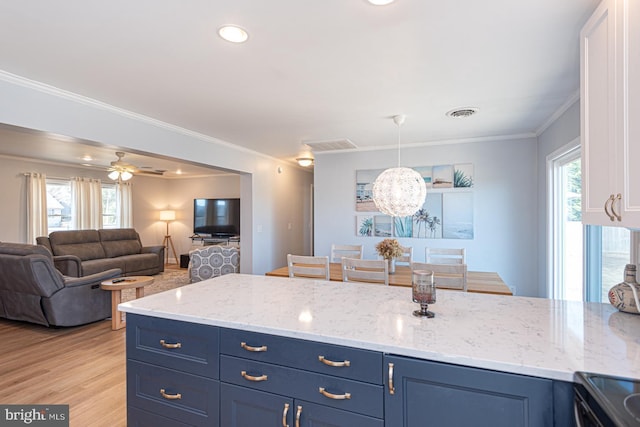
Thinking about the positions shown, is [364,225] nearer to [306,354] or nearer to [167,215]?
[306,354]

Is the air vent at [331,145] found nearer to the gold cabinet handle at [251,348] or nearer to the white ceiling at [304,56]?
the white ceiling at [304,56]

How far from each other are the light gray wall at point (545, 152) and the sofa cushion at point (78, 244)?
7.48 metres

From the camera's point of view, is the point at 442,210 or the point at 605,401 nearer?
the point at 605,401

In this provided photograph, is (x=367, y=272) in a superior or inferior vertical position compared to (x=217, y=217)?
inferior

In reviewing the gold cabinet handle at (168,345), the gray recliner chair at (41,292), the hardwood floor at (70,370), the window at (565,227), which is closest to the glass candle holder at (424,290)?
the gold cabinet handle at (168,345)

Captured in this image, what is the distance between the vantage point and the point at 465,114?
10.8 feet

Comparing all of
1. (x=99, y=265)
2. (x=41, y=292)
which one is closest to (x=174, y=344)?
(x=41, y=292)

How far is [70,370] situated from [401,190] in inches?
138

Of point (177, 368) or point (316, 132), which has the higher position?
point (316, 132)

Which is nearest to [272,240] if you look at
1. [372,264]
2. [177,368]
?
[372,264]

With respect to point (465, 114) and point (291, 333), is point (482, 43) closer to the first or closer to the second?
point (465, 114)

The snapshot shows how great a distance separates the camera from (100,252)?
249 inches

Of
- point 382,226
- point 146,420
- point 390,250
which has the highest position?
point 382,226

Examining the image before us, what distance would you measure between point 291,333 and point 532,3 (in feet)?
6.46
